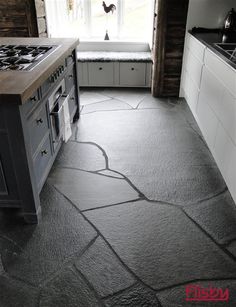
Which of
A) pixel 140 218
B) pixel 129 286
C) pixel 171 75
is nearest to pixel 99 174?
pixel 140 218

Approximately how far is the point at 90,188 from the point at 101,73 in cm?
238

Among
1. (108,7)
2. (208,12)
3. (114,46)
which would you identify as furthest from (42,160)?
(108,7)

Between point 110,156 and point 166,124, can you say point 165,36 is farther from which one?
point 110,156

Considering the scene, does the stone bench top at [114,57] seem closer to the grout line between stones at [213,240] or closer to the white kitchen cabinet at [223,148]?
the white kitchen cabinet at [223,148]

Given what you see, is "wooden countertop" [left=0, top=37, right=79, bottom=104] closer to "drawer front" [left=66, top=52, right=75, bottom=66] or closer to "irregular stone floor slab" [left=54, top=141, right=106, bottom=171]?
"drawer front" [left=66, top=52, right=75, bottom=66]

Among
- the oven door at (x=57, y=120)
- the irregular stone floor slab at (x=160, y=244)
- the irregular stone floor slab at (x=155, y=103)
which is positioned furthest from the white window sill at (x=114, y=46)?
the irregular stone floor slab at (x=160, y=244)

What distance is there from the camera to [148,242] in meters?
1.66

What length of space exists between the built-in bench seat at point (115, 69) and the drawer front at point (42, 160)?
2249 mm

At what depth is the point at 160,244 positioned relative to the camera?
164cm

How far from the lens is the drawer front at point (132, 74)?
156 inches

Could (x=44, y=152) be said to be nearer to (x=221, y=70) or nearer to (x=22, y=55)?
(x=22, y=55)

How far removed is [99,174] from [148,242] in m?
0.77

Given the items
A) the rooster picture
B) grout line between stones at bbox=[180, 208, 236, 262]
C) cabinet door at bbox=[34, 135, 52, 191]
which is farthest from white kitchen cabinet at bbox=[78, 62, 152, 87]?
grout line between stones at bbox=[180, 208, 236, 262]
